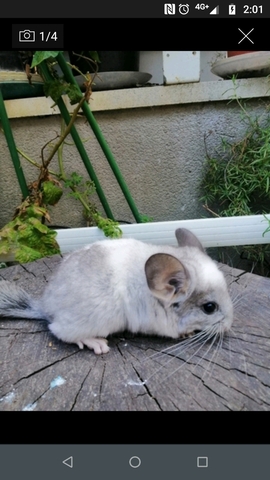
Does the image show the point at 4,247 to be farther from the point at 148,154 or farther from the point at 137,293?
the point at 148,154

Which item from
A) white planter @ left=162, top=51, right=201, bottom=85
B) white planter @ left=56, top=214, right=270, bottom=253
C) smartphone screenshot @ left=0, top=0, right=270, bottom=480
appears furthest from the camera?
white planter @ left=162, top=51, right=201, bottom=85

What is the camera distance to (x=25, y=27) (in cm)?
83

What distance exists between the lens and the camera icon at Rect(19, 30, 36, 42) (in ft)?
2.73

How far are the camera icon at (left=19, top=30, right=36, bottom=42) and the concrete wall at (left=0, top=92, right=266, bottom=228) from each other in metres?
1.05

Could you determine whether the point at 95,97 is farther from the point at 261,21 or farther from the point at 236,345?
the point at 236,345

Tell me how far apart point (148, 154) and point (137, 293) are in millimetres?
1097

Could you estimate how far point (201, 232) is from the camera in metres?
1.58

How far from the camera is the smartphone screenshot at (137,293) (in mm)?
682

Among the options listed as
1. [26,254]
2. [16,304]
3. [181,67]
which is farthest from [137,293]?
[181,67]

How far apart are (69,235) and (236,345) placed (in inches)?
34.4

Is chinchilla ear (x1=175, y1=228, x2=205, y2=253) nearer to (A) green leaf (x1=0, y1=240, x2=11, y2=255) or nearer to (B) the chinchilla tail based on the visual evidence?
(B) the chinchilla tail
